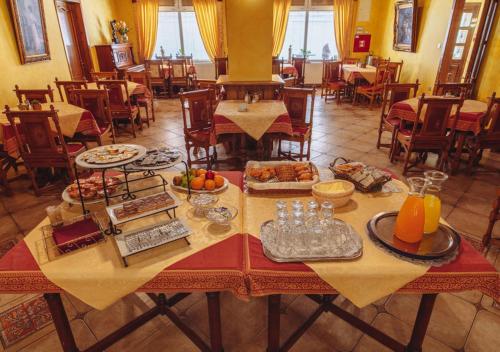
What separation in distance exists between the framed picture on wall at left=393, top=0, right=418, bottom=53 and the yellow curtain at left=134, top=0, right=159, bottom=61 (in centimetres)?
585

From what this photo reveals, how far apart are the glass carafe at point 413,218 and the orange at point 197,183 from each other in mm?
932

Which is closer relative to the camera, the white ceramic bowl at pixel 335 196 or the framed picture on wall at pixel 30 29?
the white ceramic bowl at pixel 335 196

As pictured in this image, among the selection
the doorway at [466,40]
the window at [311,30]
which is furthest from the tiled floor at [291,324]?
the window at [311,30]

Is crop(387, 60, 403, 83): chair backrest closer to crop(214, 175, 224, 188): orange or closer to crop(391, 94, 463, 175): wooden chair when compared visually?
crop(391, 94, 463, 175): wooden chair

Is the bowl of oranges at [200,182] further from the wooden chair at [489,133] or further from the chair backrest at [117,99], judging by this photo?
the chair backrest at [117,99]

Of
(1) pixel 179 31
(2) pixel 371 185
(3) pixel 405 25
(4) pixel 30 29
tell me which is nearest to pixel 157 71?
(1) pixel 179 31

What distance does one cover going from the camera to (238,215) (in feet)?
4.71

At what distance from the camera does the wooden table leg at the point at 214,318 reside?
1267mm

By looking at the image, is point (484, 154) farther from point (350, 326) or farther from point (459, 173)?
point (350, 326)

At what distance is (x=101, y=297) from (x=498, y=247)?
271cm

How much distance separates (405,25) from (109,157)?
291 inches

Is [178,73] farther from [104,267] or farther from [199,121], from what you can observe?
[104,267]

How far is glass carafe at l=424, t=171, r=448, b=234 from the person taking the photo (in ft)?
3.99

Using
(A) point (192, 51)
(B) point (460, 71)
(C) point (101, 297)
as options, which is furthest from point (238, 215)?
(A) point (192, 51)
